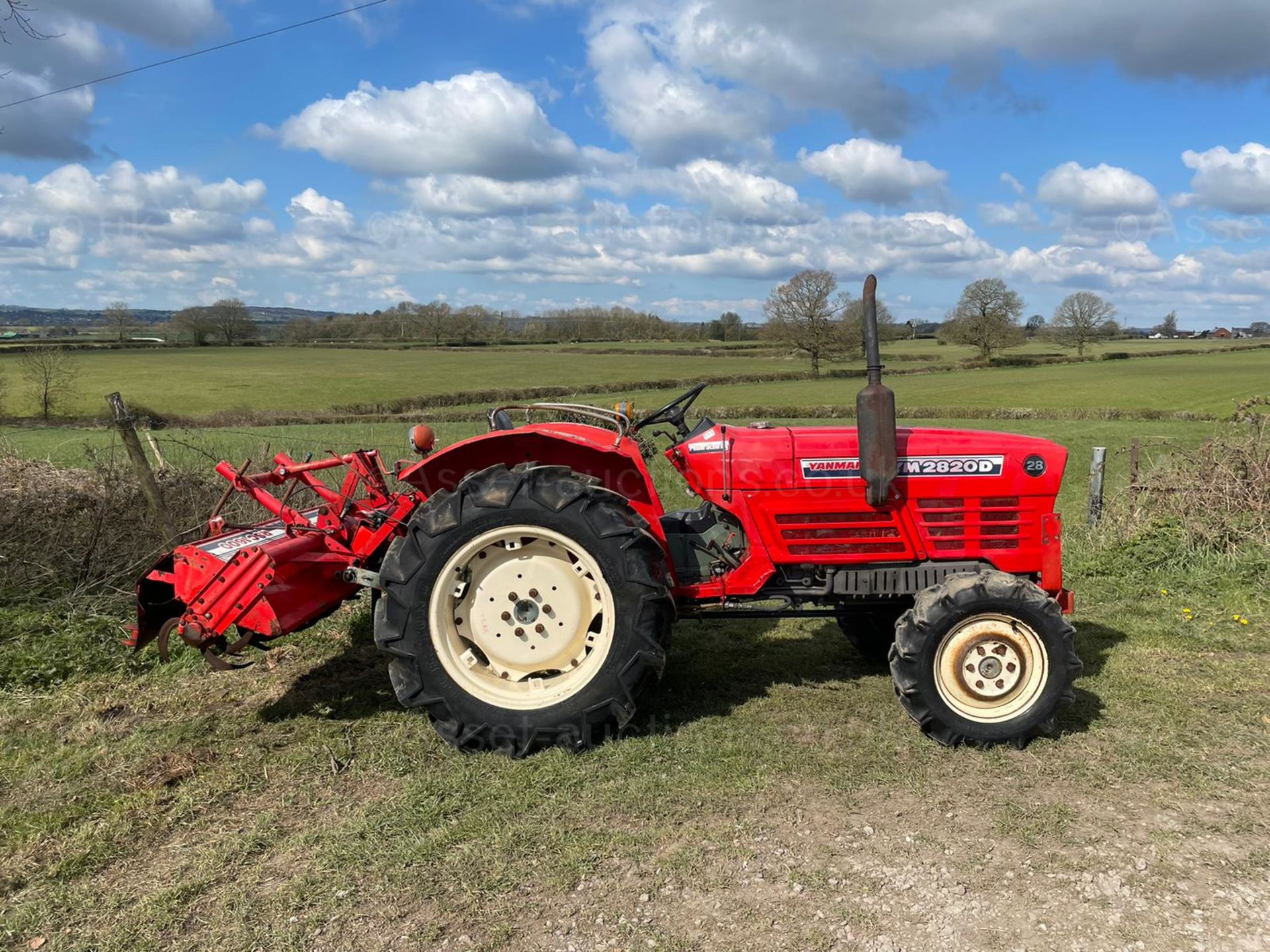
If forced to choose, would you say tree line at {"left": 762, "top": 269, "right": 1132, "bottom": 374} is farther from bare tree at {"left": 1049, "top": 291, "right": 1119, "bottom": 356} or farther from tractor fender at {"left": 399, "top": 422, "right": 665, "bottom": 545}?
tractor fender at {"left": 399, "top": 422, "right": 665, "bottom": 545}

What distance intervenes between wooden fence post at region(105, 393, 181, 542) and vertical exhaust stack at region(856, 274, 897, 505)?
4.71 m

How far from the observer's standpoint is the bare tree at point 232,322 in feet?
232

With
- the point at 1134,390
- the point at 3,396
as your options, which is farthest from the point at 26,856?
the point at 1134,390

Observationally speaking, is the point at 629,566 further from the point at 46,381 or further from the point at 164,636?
the point at 46,381

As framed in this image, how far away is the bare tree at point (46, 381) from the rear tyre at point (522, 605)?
3538cm

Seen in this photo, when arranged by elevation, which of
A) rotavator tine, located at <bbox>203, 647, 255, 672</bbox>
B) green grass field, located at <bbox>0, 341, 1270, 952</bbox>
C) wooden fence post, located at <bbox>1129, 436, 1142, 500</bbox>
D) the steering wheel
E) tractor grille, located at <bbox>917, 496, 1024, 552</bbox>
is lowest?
green grass field, located at <bbox>0, 341, 1270, 952</bbox>

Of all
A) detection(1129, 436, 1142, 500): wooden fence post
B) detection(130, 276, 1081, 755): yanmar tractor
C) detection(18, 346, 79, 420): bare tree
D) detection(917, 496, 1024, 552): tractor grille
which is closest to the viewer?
detection(130, 276, 1081, 755): yanmar tractor

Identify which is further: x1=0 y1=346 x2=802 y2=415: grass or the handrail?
x1=0 y1=346 x2=802 y2=415: grass

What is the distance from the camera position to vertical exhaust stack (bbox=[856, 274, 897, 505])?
11.8 feet

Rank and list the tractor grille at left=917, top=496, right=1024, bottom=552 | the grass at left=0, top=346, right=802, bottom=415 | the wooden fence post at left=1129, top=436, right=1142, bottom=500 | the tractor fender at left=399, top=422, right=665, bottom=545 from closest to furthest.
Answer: the tractor fender at left=399, top=422, right=665, bottom=545
the tractor grille at left=917, top=496, right=1024, bottom=552
the wooden fence post at left=1129, top=436, right=1142, bottom=500
the grass at left=0, top=346, right=802, bottom=415

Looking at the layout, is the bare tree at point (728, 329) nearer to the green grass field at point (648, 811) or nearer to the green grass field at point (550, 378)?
the green grass field at point (550, 378)

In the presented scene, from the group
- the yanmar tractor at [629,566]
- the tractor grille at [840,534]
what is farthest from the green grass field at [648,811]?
the tractor grille at [840,534]

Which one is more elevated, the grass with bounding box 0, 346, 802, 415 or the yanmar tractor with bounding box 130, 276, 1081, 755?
the grass with bounding box 0, 346, 802, 415

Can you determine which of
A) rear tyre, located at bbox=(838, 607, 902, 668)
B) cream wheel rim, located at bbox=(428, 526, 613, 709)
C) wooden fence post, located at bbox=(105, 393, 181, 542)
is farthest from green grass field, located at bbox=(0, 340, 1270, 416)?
cream wheel rim, located at bbox=(428, 526, 613, 709)
